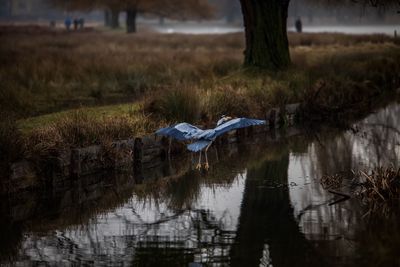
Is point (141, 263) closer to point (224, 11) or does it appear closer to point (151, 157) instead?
point (151, 157)

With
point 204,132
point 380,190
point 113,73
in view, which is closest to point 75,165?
point 204,132

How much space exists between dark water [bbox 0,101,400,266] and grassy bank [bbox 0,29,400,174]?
109 centimetres

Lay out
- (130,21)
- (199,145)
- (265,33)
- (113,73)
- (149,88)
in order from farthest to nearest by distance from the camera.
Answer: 1. (130,21)
2. (113,73)
3. (265,33)
4. (149,88)
5. (199,145)

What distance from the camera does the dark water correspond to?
898cm

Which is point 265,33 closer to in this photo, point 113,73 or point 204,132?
point 113,73

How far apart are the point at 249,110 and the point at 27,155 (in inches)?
250

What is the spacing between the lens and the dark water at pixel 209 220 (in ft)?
29.5

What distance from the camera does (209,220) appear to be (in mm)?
10523

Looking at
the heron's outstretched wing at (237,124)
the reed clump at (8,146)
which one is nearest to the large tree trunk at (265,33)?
the heron's outstretched wing at (237,124)

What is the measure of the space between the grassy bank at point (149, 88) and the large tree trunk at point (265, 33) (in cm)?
51

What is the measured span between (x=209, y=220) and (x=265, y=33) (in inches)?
501

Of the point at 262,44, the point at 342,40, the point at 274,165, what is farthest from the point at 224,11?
the point at 274,165

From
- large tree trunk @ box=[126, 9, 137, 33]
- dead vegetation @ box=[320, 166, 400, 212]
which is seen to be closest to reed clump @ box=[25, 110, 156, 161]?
dead vegetation @ box=[320, 166, 400, 212]

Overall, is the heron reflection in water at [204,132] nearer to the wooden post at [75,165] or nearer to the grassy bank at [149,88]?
the grassy bank at [149,88]
